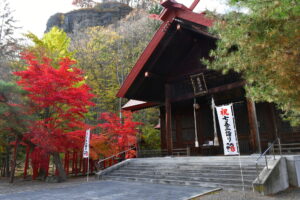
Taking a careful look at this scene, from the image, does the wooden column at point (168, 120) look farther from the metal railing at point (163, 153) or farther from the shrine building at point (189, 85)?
the metal railing at point (163, 153)

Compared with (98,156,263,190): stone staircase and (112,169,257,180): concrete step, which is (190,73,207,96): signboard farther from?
(112,169,257,180): concrete step

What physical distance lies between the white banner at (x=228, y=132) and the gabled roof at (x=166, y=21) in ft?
11.9

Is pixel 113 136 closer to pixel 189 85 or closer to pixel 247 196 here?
pixel 189 85

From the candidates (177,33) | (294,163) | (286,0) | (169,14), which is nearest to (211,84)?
(177,33)

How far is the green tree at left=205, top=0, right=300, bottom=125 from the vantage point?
11.8 feet

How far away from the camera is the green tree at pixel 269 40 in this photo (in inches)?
142

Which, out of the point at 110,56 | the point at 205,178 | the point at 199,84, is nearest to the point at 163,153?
the point at 199,84

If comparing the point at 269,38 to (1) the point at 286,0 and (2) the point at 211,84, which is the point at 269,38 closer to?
(1) the point at 286,0

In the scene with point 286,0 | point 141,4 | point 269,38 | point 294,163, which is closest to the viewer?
point 286,0

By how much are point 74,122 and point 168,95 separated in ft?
16.7

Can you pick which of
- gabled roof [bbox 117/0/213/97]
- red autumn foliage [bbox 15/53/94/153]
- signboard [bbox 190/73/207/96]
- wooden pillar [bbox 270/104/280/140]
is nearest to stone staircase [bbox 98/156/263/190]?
red autumn foliage [bbox 15/53/94/153]

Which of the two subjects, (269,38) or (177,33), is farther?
(177,33)

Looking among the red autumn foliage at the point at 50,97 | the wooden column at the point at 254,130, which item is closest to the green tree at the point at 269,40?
the wooden column at the point at 254,130

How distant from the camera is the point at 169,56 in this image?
39.5 ft
